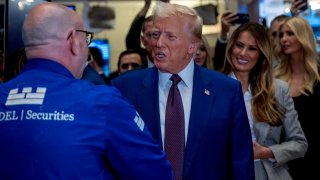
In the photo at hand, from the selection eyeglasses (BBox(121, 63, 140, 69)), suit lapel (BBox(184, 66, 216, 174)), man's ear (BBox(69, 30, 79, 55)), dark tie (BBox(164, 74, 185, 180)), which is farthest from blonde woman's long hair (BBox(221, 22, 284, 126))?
man's ear (BBox(69, 30, 79, 55))

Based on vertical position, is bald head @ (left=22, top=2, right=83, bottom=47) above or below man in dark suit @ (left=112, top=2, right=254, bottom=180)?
above

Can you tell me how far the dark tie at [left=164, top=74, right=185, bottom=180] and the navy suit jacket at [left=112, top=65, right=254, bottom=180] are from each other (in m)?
0.03

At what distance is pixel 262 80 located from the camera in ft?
9.46

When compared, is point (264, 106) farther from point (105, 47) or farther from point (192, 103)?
point (105, 47)

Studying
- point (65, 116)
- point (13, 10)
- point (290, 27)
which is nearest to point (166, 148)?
point (65, 116)

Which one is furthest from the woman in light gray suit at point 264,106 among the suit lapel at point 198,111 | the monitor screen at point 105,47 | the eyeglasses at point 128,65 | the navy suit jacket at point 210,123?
the monitor screen at point 105,47

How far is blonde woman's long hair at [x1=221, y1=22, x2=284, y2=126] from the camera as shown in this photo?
277cm

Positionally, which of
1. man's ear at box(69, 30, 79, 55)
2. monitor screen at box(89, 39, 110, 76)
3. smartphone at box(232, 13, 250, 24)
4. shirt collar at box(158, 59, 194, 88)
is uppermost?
man's ear at box(69, 30, 79, 55)

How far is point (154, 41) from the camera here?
7.71 ft

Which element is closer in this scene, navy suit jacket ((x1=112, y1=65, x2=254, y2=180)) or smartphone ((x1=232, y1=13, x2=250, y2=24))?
navy suit jacket ((x1=112, y1=65, x2=254, y2=180))

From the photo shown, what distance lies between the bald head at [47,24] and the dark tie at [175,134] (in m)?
0.79

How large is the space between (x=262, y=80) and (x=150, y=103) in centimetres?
90

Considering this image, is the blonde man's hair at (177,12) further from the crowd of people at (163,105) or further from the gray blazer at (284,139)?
the gray blazer at (284,139)

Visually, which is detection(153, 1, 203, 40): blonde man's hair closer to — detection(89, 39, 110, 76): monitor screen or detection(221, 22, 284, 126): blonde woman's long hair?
detection(221, 22, 284, 126): blonde woman's long hair
